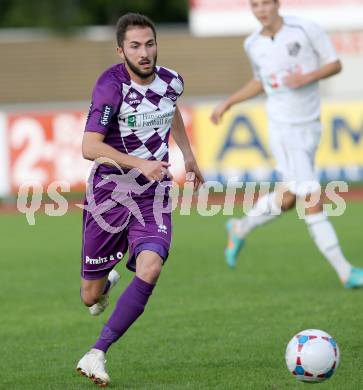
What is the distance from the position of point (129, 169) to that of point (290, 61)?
3297 mm

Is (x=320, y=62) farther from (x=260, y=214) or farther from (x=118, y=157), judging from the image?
(x=118, y=157)

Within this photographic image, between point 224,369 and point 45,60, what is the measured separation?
1131 inches

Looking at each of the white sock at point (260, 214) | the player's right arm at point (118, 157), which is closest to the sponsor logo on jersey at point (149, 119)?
the player's right arm at point (118, 157)

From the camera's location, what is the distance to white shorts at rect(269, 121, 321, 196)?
9.49 m

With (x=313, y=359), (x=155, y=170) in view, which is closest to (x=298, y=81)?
(x=155, y=170)

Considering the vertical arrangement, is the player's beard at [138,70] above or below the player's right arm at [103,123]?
above

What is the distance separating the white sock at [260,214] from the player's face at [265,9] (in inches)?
63.7

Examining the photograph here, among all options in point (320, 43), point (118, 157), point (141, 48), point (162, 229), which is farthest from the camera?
point (320, 43)

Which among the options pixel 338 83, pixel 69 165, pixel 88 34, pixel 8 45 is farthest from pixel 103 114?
pixel 88 34

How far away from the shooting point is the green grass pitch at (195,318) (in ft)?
21.0

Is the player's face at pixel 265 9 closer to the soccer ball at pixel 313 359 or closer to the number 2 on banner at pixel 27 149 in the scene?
the soccer ball at pixel 313 359

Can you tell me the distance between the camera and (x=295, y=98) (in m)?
9.62

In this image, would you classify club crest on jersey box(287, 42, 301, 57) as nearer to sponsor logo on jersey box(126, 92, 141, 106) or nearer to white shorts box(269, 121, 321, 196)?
white shorts box(269, 121, 321, 196)

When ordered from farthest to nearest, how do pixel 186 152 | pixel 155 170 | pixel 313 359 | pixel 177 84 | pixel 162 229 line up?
1. pixel 186 152
2. pixel 177 84
3. pixel 162 229
4. pixel 155 170
5. pixel 313 359
